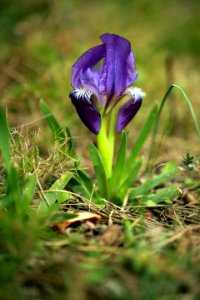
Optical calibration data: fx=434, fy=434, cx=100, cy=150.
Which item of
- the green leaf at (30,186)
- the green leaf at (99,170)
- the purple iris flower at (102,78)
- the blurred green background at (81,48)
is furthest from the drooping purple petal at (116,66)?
the blurred green background at (81,48)

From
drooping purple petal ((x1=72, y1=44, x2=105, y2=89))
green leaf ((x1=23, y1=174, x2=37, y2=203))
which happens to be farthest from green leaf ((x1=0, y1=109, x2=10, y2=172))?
drooping purple petal ((x1=72, y1=44, x2=105, y2=89))

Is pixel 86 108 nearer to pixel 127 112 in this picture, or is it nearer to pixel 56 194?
pixel 127 112

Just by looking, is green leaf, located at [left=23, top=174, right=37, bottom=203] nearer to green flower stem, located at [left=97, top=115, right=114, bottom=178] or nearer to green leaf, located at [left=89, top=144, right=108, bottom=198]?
green leaf, located at [left=89, top=144, right=108, bottom=198]

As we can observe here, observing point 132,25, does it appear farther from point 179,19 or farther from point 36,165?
point 36,165

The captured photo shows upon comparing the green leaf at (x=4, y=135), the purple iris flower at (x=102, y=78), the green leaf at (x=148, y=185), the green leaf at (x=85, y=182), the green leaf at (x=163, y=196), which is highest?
the purple iris flower at (x=102, y=78)

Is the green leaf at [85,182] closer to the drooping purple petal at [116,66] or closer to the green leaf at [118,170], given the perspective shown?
the green leaf at [118,170]

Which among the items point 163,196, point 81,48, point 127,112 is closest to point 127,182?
point 163,196
